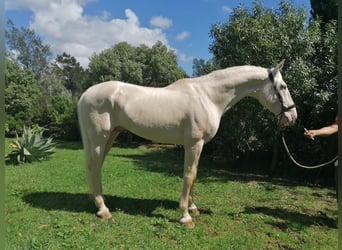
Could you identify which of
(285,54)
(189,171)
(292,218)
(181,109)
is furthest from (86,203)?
(285,54)

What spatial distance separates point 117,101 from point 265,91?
1.97 meters

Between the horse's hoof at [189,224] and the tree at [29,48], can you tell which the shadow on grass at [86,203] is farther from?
the tree at [29,48]

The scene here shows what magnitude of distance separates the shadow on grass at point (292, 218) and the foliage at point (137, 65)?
1441cm

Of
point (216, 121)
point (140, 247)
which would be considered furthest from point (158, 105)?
point (140, 247)

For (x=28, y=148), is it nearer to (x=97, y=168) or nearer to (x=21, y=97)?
(x=97, y=168)

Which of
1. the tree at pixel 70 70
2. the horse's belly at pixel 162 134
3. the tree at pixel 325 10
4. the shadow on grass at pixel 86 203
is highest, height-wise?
the tree at pixel 70 70

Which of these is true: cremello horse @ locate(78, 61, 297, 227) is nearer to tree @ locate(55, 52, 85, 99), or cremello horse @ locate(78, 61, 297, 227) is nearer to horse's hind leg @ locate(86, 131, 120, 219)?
horse's hind leg @ locate(86, 131, 120, 219)

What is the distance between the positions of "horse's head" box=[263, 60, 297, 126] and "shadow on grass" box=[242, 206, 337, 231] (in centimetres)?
138

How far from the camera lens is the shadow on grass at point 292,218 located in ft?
14.4

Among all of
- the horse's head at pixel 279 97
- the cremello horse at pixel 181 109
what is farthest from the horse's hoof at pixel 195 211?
the horse's head at pixel 279 97

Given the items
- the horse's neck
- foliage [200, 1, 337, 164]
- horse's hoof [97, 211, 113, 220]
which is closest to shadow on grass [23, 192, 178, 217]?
horse's hoof [97, 211, 113, 220]

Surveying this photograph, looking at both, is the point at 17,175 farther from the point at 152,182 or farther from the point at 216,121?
the point at 216,121

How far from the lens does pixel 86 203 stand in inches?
197

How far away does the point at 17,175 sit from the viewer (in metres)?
7.22
